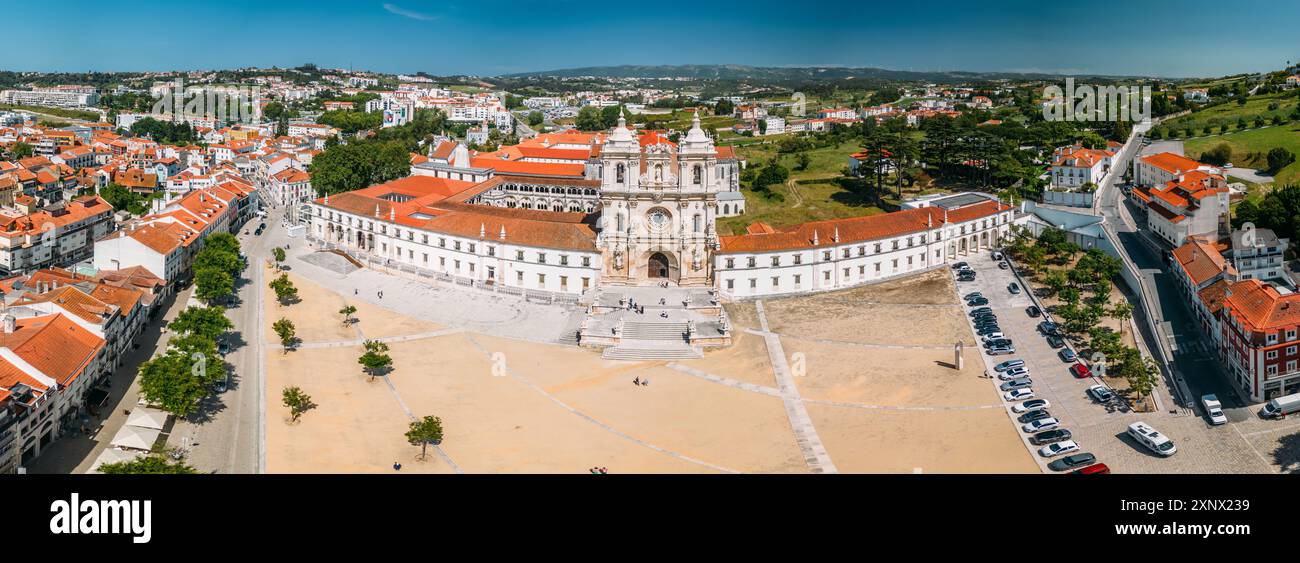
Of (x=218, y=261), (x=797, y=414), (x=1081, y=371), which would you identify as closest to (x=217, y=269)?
(x=218, y=261)

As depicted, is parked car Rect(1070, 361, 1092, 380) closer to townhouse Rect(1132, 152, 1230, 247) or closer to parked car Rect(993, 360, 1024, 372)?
parked car Rect(993, 360, 1024, 372)

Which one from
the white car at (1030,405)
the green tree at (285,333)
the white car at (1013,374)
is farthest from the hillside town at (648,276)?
the white car at (1013,374)

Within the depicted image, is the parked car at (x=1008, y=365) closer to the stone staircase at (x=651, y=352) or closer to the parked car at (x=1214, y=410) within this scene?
the parked car at (x=1214, y=410)

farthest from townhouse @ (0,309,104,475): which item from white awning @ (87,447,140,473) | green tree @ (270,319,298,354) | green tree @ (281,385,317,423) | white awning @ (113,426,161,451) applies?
green tree @ (270,319,298,354)

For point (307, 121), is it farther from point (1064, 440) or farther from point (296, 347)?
point (1064, 440)

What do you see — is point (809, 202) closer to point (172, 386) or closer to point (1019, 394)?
point (1019, 394)

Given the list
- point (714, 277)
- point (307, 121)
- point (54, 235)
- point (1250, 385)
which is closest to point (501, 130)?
point (307, 121)

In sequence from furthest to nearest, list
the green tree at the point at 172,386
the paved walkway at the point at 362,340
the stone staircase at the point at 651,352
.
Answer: the paved walkway at the point at 362,340, the stone staircase at the point at 651,352, the green tree at the point at 172,386

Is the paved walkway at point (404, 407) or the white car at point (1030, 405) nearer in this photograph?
the paved walkway at point (404, 407)
